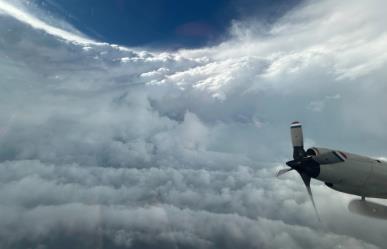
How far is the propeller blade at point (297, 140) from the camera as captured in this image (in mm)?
44188

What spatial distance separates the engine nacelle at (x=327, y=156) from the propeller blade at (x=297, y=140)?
2133mm

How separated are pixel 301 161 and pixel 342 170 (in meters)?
5.24

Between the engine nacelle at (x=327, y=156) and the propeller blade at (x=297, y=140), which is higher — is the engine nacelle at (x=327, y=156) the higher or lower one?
the lower one

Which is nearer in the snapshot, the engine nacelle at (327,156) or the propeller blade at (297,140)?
the engine nacelle at (327,156)

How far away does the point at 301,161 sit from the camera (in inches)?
1708

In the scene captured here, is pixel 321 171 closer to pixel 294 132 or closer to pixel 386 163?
pixel 294 132

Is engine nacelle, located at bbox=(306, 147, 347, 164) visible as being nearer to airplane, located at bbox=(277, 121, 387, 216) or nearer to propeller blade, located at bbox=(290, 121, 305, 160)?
airplane, located at bbox=(277, 121, 387, 216)

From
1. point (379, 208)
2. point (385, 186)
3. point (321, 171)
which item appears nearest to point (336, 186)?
point (321, 171)

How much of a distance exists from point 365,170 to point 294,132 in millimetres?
10510

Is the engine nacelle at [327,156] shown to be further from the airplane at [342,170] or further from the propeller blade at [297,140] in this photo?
the propeller blade at [297,140]

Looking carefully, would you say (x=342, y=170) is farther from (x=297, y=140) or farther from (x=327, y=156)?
(x=297, y=140)

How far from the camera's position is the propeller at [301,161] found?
42.4m

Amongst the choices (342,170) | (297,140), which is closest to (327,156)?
(342,170)

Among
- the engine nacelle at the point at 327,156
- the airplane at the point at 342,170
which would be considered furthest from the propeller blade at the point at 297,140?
the engine nacelle at the point at 327,156
